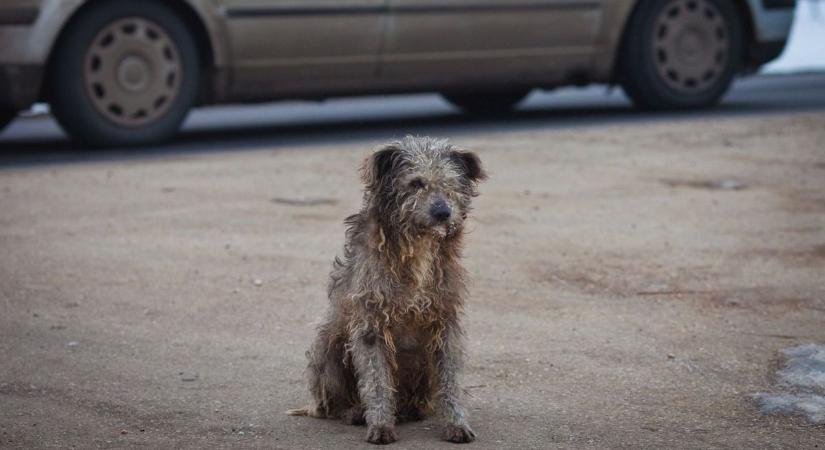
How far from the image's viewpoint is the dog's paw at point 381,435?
15.6ft

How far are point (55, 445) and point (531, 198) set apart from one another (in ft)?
15.4

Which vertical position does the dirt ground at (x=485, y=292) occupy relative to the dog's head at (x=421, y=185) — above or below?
below

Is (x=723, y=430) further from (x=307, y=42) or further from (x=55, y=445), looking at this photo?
(x=307, y=42)

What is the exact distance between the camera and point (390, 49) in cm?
1153

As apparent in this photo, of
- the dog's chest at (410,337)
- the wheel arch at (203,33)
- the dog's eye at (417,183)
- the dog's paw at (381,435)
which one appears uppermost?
the dog's eye at (417,183)

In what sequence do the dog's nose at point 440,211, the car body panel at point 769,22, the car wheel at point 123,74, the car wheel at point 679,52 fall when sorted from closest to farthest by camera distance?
1. the dog's nose at point 440,211
2. the car wheel at point 123,74
3. the car wheel at point 679,52
4. the car body panel at point 769,22

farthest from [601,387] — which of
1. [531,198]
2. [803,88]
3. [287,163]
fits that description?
[803,88]

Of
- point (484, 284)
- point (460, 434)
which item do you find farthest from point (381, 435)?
point (484, 284)

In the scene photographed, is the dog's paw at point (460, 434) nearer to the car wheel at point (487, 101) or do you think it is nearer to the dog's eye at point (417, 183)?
the dog's eye at point (417, 183)

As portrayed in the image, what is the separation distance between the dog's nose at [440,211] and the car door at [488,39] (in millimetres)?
7056

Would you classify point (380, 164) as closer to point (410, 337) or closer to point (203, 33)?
point (410, 337)

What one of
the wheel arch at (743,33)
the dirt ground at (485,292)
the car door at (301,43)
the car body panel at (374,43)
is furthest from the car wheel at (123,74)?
the wheel arch at (743,33)

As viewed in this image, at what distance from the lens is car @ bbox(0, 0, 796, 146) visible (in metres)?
10.5

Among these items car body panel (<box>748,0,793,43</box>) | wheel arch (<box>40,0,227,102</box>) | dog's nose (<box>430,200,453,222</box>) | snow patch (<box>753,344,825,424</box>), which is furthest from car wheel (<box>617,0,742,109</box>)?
dog's nose (<box>430,200,453,222</box>)
